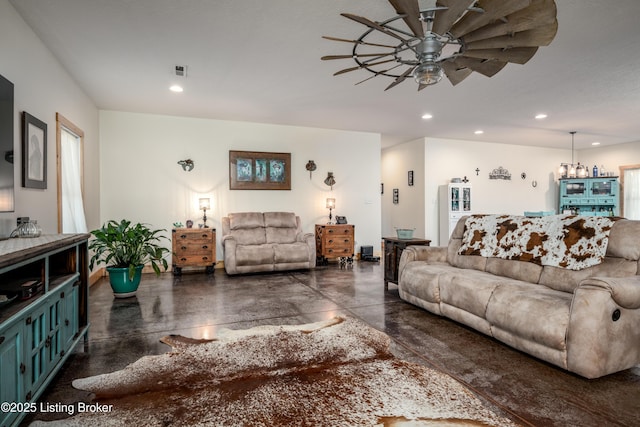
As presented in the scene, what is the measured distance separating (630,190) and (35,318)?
1139cm

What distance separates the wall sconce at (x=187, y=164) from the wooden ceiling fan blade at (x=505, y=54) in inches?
192

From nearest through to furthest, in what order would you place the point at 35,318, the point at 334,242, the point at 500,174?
the point at 35,318
the point at 334,242
the point at 500,174

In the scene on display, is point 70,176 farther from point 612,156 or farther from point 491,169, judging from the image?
point 612,156

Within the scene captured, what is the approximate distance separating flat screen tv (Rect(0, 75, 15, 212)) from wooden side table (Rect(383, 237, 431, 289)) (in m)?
3.68

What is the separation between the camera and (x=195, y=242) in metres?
5.52

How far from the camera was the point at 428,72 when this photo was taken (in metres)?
2.43

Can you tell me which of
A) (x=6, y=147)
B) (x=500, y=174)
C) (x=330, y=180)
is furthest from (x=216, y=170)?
(x=500, y=174)

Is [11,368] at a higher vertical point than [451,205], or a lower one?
lower

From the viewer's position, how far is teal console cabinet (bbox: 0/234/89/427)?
59.6 inches

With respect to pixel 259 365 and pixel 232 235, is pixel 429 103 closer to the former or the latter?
pixel 232 235

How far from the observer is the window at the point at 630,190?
8.36m

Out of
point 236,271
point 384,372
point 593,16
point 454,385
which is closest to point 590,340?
point 454,385

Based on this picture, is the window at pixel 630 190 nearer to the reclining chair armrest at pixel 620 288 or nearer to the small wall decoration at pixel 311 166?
the small wall decoration at pixel 311 166

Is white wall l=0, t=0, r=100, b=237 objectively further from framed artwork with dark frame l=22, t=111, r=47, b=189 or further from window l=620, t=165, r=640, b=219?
window l=620, t=165, r=640, b=219
